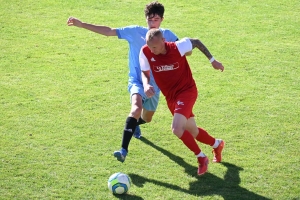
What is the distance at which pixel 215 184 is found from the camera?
701cm

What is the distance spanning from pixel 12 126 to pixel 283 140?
158 inches

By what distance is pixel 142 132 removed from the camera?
8.44m

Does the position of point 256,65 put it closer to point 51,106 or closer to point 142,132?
point 142,132

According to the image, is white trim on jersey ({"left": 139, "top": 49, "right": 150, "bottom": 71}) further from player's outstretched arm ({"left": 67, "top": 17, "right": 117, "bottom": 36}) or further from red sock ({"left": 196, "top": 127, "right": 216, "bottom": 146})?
red sock ({"left": 196, "top": 127, "right": 216, "bottom": 146})

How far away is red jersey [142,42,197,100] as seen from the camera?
7.11 m

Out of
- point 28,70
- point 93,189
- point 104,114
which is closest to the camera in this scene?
point 93,189

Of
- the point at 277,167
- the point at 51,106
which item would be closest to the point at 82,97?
the point at 51,106

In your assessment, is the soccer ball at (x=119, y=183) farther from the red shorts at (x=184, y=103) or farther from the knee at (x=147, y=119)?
the knee at (x=147, y=119)

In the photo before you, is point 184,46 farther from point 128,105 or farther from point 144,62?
point 128,105

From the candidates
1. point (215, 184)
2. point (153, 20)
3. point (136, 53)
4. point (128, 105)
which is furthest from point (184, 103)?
point (128, 105)

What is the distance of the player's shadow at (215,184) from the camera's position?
22.2ft

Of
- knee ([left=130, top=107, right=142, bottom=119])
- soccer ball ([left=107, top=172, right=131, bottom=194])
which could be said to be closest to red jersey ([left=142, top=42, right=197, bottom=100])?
knee ([left=130, top=107, right=142, bottom=119])

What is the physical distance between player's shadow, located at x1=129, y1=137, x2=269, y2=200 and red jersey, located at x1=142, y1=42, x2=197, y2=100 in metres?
1.06

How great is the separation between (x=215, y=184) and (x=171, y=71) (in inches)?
59.9
